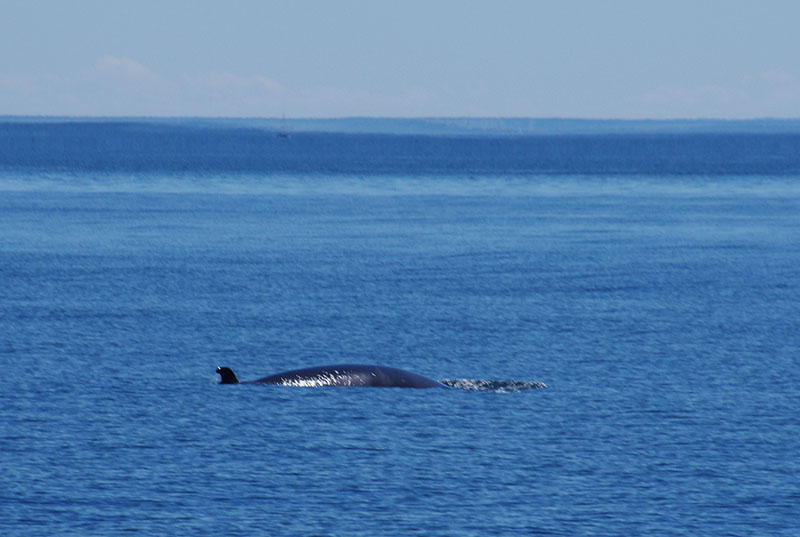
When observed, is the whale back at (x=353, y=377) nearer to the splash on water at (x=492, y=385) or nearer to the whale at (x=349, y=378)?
the whale at (x=349, y=378)

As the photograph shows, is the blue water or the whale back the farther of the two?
the whale back

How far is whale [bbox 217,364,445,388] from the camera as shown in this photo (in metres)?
39.0

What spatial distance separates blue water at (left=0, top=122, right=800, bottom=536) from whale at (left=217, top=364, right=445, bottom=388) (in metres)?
0.50

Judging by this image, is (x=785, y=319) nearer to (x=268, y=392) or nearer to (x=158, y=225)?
(x=268, y=392)

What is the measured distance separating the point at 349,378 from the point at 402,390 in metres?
1.72

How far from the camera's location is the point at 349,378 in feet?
129

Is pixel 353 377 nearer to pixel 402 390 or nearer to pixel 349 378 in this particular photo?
pixel 349 378

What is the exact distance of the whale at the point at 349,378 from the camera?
128 ft

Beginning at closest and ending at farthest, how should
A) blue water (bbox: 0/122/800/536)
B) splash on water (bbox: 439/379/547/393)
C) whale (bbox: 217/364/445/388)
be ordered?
blue water (bbox: 0/122/800/536), splash on water (bbox: 439/379/547/393), whale (bbox: 217/364/445/388)

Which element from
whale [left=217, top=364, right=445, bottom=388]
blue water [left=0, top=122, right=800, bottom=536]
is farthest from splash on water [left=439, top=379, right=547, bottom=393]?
whale [left=217, top=364, right=445, bottom=388]

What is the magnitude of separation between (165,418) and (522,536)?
1236 centimetres

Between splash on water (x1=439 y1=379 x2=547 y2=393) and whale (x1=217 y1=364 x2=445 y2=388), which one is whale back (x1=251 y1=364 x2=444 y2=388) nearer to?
whale (x1=217 y1=364 x2=445 y2=388)

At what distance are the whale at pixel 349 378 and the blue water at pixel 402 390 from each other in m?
0.50

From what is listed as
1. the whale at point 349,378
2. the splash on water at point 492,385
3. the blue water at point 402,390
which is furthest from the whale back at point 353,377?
the splash on water at point 492,385
